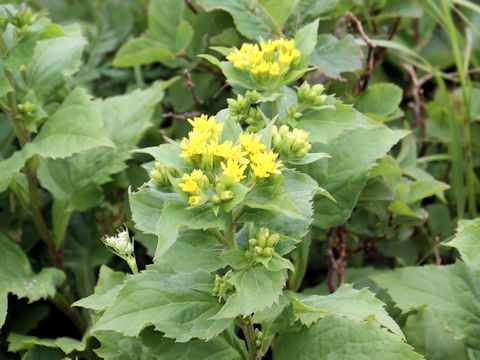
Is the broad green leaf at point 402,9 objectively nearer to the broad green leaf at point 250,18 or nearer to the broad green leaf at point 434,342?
the broad green leaf at point 250,18

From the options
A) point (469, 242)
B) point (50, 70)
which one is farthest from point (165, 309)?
point (50, 70)

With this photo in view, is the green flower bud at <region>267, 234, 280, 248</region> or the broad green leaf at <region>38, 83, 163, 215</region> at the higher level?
the green flower bud at <region>267, 234, 280, 248</region>

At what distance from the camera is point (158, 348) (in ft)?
4.67

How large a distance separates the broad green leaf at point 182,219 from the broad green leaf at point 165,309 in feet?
0.48

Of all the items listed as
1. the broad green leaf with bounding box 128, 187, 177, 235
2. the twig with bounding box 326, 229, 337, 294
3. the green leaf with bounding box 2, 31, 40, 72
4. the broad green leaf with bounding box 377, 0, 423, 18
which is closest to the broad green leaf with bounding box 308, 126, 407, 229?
the twig with bounding box 326, 229, 337, 294

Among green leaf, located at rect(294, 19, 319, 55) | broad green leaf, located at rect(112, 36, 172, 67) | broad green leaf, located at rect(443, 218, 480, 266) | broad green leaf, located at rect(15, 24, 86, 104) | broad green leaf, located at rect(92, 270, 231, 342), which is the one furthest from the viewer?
broad green leaf, located at rect(112, 36, 172, 67)

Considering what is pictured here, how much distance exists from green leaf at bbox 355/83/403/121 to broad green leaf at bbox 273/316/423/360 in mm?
909

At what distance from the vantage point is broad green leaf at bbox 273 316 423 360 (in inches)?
54.1

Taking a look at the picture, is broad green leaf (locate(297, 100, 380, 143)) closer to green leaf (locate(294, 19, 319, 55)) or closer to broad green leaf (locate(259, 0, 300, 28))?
green leaf (locate(294, 19, 319, 55))

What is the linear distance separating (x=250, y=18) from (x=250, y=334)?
1.12 metres

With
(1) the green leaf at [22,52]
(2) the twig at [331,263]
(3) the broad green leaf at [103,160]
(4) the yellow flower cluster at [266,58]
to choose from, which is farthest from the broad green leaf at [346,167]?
(1) the green leaf at [22,52]

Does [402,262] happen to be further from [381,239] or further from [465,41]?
[465,41]

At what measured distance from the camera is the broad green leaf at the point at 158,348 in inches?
56.1

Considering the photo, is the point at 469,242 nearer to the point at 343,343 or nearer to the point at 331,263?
the point at 343,343
